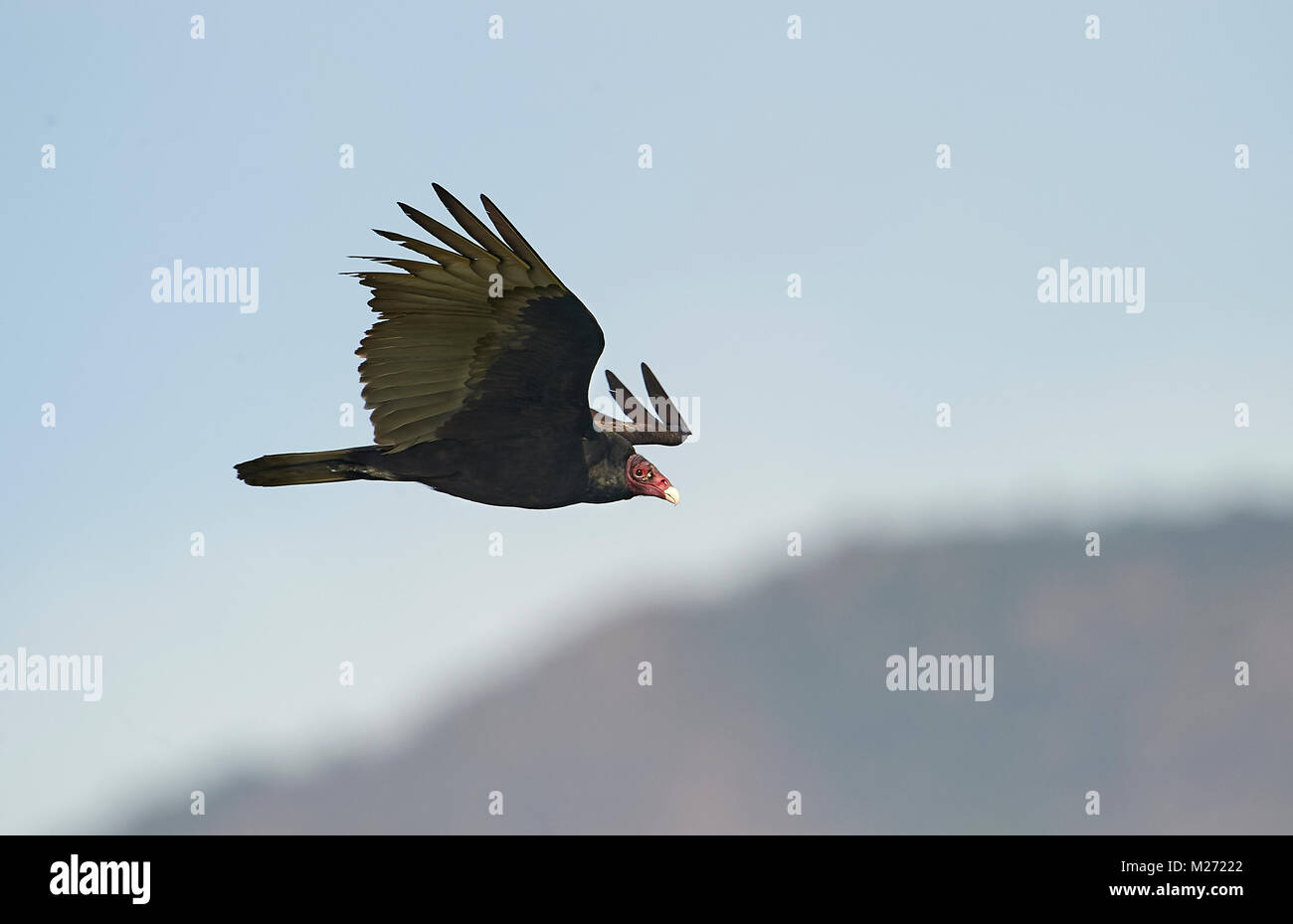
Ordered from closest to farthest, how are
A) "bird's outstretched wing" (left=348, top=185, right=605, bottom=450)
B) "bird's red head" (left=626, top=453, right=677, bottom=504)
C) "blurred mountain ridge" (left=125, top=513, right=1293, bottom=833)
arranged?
"bird's outstretched wing" (left=348, top=185, right=605, bottom=450), "bird's red head" (left=626, top=453, right=677, bottom=504), "blurred mountain ridge" (left=125, top=513, right=1293, bottom=833)

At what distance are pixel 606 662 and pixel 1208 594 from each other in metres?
81.5

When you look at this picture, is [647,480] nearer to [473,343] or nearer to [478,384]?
[478,384]

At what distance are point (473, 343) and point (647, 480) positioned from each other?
85.5 inches

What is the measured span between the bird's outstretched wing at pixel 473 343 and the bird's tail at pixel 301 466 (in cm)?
25

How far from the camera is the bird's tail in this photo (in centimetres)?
957

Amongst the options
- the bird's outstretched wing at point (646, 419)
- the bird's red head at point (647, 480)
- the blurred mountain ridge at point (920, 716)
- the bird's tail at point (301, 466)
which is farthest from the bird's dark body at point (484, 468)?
the blurred mountain ridge at point (920, 716)

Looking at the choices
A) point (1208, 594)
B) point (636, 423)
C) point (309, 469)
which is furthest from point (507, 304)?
point (1208, 594)

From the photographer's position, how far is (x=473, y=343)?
30.0ft

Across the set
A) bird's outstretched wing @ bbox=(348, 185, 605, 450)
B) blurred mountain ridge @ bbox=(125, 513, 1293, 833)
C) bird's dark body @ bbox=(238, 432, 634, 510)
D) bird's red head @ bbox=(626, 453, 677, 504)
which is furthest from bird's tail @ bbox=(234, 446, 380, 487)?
blurred mountain ridge @ bbox=(125, 513, 1293, 833)

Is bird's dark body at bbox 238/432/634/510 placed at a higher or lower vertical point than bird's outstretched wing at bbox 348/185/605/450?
lower

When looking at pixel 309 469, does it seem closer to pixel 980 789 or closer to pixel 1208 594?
pixel 980 789

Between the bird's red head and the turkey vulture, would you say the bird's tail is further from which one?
the bird's red head

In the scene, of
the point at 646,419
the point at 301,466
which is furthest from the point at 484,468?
the point at 646,419

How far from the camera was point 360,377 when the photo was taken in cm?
936
